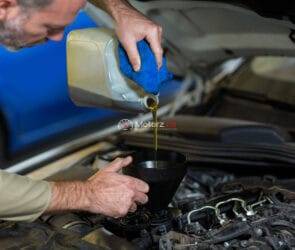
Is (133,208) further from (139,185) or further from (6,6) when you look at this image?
(6,6)

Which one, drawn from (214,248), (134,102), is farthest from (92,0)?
(214,248)

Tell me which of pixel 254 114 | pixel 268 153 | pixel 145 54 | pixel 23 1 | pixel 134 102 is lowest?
pixel 254 114

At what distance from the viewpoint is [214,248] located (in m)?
1.12

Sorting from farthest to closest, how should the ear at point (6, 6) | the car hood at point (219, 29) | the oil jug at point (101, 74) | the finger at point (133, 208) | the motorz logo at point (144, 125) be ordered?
1. the motorz logo at point (144, 125)
2. the car hood at point (219, 29)
3. the oil jug at point (101, 74)
4. the finger at point (133, 208)
5. the ear at point (6, 6)

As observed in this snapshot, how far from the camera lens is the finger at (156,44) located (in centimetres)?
129

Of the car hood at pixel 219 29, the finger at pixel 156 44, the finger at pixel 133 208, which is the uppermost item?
the finger at pixel 156 44

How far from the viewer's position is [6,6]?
1.15 meters

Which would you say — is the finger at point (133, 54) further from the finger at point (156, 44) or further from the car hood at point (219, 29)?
the car hood at point (219, 29)

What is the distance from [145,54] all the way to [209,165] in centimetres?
51

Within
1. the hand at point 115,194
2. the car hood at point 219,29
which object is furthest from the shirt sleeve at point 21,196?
the car hood at point 219,29

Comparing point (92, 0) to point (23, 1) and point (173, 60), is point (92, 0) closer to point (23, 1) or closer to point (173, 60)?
point (23, 1)

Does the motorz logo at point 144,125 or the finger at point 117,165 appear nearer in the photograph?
the finger at point 117,165

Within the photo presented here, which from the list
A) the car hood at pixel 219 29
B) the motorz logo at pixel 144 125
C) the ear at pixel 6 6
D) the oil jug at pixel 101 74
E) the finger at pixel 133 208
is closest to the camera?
the ear at pixel 6 6

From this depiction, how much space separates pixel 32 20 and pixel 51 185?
379 mm
